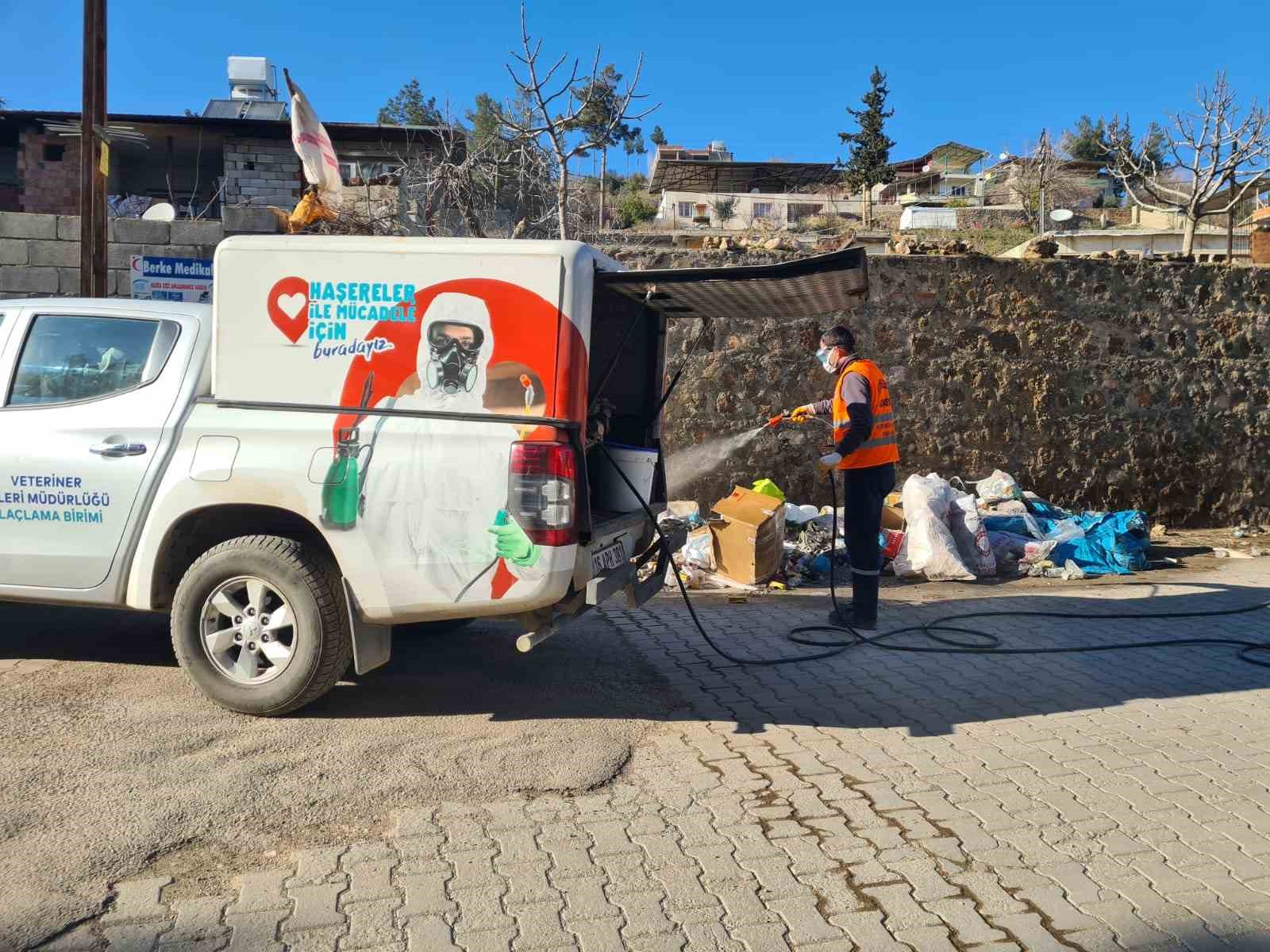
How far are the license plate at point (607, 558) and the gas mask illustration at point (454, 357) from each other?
0.95 m

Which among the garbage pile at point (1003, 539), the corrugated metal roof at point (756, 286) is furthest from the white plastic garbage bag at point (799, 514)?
the corrugated metal roof at point (756, 286)

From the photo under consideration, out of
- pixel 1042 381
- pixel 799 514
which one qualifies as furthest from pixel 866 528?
pixel 1042 381

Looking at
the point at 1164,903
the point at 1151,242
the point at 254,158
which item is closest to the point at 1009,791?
the point at 1164,903

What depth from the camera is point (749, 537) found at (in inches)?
318

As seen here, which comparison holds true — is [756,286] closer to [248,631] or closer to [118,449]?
[248,631]

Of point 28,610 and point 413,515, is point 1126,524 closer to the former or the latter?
point 413,515

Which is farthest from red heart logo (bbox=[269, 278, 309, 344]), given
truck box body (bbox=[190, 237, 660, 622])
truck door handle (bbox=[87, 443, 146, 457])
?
truck door handle (bbox=[87, 443, 146, 457])

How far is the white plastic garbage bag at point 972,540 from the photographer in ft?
29.0

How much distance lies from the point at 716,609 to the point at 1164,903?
14.6 ft

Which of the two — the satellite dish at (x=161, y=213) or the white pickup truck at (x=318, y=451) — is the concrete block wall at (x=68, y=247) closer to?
the satellite dish at (x=161, y=213)

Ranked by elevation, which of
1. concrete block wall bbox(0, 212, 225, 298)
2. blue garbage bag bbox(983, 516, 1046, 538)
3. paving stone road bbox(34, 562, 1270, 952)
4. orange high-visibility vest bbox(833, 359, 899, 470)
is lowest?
paving stone road bbox(34, 562, 1270, 952)

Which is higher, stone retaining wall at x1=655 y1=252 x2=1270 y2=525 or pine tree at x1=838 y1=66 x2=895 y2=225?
pine tree at x1=838 y1=66 x2=895 y2=225

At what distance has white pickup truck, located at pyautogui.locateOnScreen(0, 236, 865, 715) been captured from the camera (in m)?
4.41

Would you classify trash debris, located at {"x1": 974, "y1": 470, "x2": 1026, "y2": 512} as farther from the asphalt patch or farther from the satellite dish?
the satellite dish
